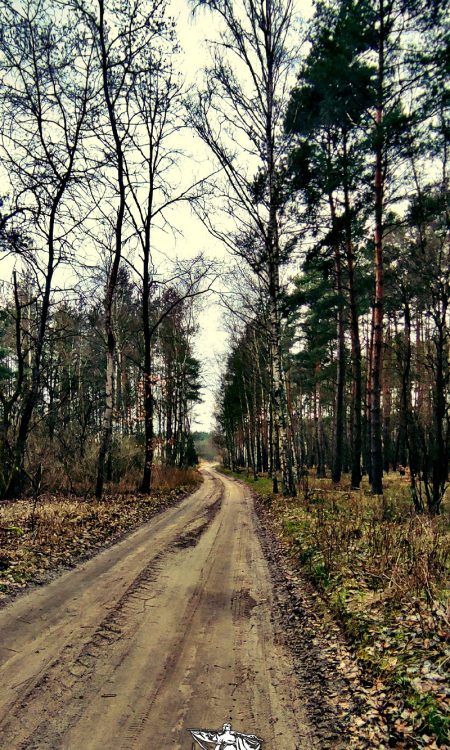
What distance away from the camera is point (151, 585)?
5297 mm

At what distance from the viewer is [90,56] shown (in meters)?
12.1

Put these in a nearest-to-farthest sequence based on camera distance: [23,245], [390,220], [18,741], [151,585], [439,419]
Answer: [18,741], [151,585], [439,419], [23,245], [390,220]

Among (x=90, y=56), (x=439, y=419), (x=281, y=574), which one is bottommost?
(x=281, y=574)

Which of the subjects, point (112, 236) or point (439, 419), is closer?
point (439, 419)

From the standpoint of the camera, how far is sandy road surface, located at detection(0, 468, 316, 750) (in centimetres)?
265

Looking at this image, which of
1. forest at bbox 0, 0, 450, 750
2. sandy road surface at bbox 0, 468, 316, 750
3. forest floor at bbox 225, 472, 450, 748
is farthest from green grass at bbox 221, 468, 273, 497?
sandy road surface at bbox 0, 468, 316, 750

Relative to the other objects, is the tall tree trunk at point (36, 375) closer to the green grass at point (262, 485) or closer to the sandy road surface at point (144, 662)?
the sandy road surface at point (144, 662)

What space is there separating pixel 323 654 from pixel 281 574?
233cm

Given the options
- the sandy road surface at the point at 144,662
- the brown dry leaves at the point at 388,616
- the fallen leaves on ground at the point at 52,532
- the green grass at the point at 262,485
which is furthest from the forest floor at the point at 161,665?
the green grass at the point at 262,485

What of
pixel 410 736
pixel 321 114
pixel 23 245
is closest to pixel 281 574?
pixel 410 736

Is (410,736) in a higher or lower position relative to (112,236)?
lower

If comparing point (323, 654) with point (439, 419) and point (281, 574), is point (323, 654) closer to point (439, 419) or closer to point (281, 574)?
point (281, 574)

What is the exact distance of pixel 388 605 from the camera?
436 centimetres

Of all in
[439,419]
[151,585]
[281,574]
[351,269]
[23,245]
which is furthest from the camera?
[351,269]
